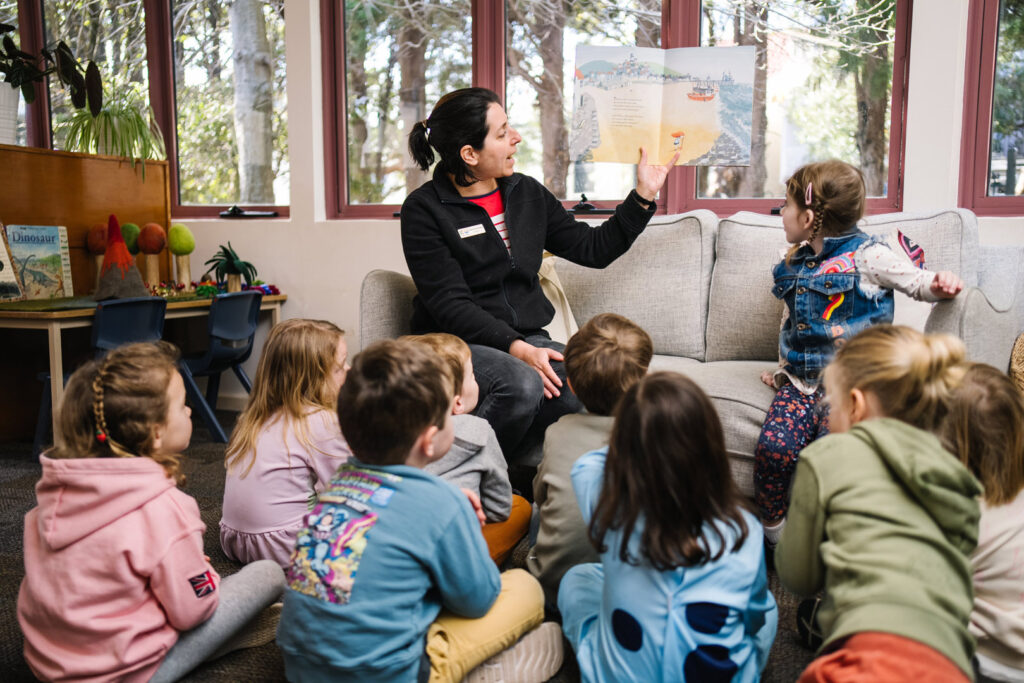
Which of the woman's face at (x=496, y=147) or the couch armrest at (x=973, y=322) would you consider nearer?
the couch armrest at (x=973, y=322)

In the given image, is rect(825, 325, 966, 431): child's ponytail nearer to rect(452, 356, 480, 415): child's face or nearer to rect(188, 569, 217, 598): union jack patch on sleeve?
rect(452, 356, 480, 415): child's face

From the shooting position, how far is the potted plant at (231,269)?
3785 millimetres

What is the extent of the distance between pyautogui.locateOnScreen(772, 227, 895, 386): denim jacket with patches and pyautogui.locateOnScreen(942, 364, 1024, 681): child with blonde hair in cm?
68

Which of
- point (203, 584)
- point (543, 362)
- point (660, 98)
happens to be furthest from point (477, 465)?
point (660, 98)

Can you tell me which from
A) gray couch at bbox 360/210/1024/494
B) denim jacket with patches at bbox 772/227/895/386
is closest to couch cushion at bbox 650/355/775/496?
gray couch at bbox 360/210/1024/494

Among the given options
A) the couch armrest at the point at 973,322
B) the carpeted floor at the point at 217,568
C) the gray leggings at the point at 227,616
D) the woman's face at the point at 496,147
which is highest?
the woman's face at the point at 496,147

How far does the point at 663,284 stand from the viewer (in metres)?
2.68

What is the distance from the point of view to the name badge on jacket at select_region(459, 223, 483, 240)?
234 cm

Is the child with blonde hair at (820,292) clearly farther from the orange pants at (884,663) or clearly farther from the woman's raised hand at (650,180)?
the orange pants at (884,663)

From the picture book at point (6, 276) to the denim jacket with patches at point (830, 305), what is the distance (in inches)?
119

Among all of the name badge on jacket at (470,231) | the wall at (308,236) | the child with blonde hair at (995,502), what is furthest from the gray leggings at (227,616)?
the wall at (308,236)

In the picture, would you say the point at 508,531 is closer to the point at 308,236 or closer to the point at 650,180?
the point at 650,180

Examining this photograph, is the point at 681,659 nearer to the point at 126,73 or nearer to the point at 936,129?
the point at 936,129

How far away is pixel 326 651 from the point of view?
1231mm
